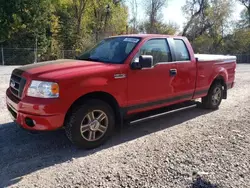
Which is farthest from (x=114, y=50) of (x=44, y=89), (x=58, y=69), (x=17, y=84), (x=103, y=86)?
(x=17, y=84)

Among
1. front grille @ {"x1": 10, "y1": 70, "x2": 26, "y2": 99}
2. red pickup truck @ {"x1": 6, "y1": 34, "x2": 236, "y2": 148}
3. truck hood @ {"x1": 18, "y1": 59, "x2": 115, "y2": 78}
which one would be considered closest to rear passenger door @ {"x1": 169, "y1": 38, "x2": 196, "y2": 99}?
red pickup truck @ {"x1": 6, "y1": 34, "x2": 236, "y2": 148}

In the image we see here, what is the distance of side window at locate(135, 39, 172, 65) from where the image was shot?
15.0 ft

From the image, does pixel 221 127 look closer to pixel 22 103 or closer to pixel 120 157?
pixel 120 157

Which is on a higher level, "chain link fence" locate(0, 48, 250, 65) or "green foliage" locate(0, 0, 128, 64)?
"green foliage" locate(0, 0, 128, 64)

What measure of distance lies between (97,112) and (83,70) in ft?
2.39

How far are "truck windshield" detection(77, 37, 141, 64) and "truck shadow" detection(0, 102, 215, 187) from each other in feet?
4.81

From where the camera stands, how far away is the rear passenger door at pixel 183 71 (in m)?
5.10

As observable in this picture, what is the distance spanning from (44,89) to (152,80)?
6.64 feet

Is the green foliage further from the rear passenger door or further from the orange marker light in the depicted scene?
the orange marker light

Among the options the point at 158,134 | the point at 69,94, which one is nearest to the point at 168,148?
the point at 158,134

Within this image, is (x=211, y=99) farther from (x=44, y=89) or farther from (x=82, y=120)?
(x=44, y=89)

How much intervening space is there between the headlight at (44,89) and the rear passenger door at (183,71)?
2536 millimetres

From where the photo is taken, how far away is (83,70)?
12.3ft

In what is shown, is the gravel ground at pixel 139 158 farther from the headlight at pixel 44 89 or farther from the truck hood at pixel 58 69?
the truck hood at pixel 58 69
